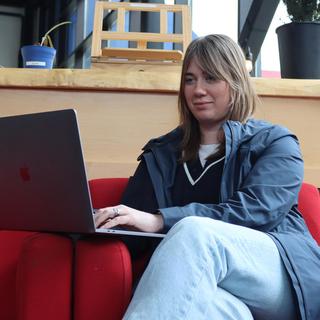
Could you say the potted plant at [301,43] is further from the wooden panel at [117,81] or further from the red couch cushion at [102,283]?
the red couch cushion at [102,283]

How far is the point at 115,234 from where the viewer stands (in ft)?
4.36

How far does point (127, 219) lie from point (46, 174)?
24 cm

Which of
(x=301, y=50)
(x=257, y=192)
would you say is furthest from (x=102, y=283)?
(x=301, y=50)

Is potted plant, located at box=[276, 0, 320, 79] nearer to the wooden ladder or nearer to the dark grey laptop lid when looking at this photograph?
the wooden ladder

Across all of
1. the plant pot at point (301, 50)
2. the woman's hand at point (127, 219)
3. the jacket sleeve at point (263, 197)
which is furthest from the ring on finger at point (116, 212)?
the plant pot at point (301, 50)

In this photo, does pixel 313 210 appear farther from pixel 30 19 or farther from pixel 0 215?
pixel 30 19

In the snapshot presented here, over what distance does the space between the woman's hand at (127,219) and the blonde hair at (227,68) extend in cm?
39

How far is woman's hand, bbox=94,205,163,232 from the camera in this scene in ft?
4.50

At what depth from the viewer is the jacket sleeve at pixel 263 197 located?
1.41 meters

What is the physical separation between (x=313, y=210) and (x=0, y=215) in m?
0.89

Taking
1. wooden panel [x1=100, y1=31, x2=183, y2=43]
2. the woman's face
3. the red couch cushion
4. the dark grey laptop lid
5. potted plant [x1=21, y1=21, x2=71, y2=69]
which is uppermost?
wooden panel [x1=100, y1=31, x2=183, y2=43]

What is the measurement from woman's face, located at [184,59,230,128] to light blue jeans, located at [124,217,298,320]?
53 centimetres

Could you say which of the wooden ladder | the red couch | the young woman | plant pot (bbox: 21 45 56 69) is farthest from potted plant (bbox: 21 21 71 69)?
the red couch

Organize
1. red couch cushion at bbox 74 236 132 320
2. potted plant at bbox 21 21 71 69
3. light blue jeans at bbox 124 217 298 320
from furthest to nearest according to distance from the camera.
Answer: potted plant at bbox 21 21 71 69 → red couch cushion at bbox 74 236 132 320 → light blue jeans at bbox 124 217 298 320
